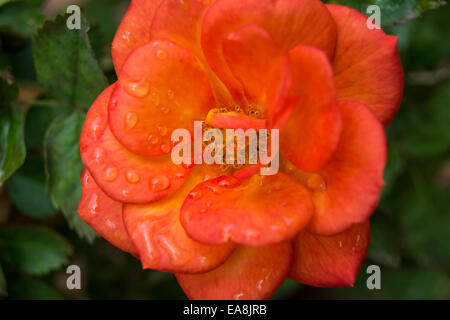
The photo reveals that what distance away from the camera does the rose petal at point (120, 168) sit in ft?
2.75

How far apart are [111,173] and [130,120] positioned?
4.0 inches

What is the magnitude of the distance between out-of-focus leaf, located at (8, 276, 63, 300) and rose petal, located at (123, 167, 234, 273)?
572 mm

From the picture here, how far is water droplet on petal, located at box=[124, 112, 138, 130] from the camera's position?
833 millimetres

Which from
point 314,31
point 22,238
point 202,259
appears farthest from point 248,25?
point 22,238

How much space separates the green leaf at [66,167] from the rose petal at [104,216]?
19 cm

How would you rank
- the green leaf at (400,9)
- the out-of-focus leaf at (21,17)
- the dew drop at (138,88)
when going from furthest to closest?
1. the out-of-focus leaf at (21,17)
2. the green leaf at (400,9)
3. the dew drop at (138,88)

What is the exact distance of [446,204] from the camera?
163cm

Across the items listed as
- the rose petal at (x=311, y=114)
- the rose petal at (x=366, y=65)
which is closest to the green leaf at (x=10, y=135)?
the rose petal at (x=311, y=114)

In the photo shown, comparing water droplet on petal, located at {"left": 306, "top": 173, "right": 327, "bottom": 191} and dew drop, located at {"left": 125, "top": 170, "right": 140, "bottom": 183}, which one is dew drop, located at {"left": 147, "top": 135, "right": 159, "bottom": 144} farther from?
water droplet on petal, located at {"left": 306, "top": 173, "right": 327, "bottom": 191}

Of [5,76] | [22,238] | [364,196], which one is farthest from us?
[22,238]

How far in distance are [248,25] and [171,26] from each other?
0.17m

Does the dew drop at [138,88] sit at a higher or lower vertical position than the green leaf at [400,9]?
lower

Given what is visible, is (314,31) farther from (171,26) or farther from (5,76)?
(5,76)

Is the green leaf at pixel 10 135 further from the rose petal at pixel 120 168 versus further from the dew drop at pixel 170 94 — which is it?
the dew drop at pixel 170 94
